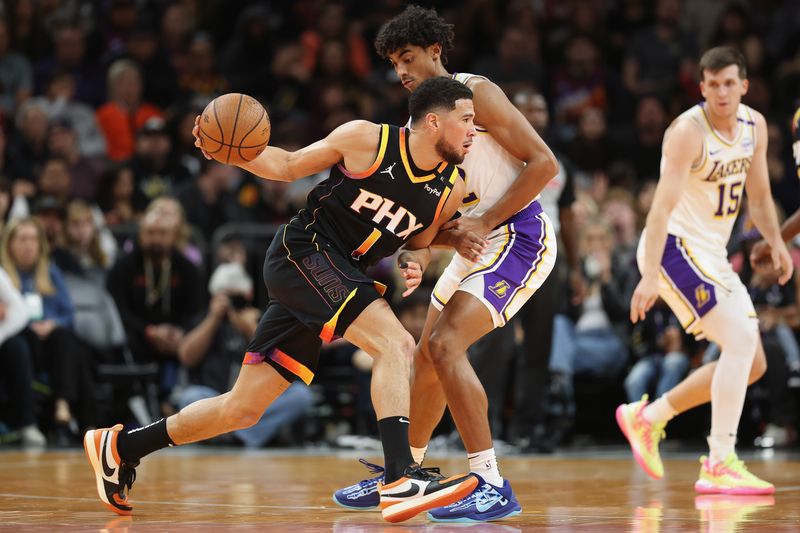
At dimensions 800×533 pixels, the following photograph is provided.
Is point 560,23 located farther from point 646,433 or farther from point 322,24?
point 646,433

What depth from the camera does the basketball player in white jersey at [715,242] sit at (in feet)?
22.0

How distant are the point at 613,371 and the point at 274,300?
589 cm

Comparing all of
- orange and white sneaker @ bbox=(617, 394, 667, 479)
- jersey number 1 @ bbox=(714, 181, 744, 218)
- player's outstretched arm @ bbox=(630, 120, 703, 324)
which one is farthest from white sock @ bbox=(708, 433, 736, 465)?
jersey number 1 @ bbox=(714, 181, 744, 218)

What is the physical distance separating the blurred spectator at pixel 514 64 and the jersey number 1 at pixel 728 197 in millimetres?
7687

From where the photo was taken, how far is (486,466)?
550 cm

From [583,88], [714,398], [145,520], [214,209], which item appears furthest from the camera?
[583,88]

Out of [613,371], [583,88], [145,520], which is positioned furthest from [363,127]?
[583,88]

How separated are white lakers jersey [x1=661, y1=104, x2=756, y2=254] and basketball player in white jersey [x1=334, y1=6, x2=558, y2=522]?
1262 mm

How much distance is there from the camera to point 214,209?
12883 millimetres

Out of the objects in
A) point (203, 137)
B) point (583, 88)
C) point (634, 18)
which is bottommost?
point (203, 137)

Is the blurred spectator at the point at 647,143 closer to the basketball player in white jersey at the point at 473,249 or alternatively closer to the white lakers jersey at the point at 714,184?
the white lakers jersey at the point at 714,184

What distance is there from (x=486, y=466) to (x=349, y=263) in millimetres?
1055

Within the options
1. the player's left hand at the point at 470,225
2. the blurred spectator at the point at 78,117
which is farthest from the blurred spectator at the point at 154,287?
the player's left hand at the point at 470,225

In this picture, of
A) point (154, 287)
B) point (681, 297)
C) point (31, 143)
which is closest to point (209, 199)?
point (154, 287)
